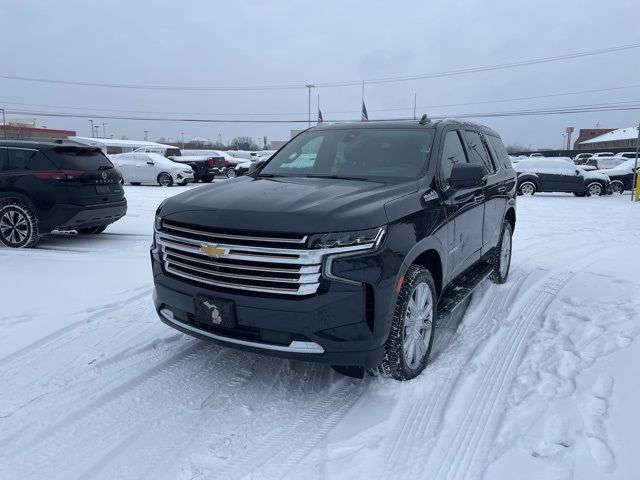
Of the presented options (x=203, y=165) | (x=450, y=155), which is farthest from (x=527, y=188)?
(x=450, y=155)

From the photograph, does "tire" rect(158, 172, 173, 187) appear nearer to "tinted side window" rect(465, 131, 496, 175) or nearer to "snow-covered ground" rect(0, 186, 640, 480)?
"snow-covered ground" rect(0, 186, 640, 480)

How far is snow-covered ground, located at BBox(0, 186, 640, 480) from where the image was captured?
8.66 feet

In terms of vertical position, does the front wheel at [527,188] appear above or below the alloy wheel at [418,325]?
below

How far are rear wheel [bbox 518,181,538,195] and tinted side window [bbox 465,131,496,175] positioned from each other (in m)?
17.8

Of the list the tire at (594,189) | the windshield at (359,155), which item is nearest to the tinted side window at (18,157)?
the windshield at (359,155)

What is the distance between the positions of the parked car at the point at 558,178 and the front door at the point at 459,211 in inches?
728

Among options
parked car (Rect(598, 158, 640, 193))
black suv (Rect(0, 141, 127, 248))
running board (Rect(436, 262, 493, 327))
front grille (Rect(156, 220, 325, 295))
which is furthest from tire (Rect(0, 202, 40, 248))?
parked car (Rect(598, 158, 640, 193))

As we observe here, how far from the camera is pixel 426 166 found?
4020 millimetres

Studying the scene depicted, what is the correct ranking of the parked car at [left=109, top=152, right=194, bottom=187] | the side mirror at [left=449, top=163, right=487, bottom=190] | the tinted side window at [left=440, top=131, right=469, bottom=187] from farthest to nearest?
the parked car at [left=109, top=152, right=194, bottom=187] < the tinted side window at [left=440, top=131, right=469, bottom=187] < the side mirror at [left=449, top=163, right=487, bottom=190]

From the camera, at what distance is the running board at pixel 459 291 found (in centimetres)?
403

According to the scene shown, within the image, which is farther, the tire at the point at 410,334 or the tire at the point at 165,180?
the tire at the point at 165,180

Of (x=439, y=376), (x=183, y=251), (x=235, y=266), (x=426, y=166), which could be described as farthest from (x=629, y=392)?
(x=183, y=251)

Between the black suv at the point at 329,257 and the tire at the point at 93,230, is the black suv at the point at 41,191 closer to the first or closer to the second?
the tire at the point at 93,230

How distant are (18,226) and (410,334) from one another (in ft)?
23.6
